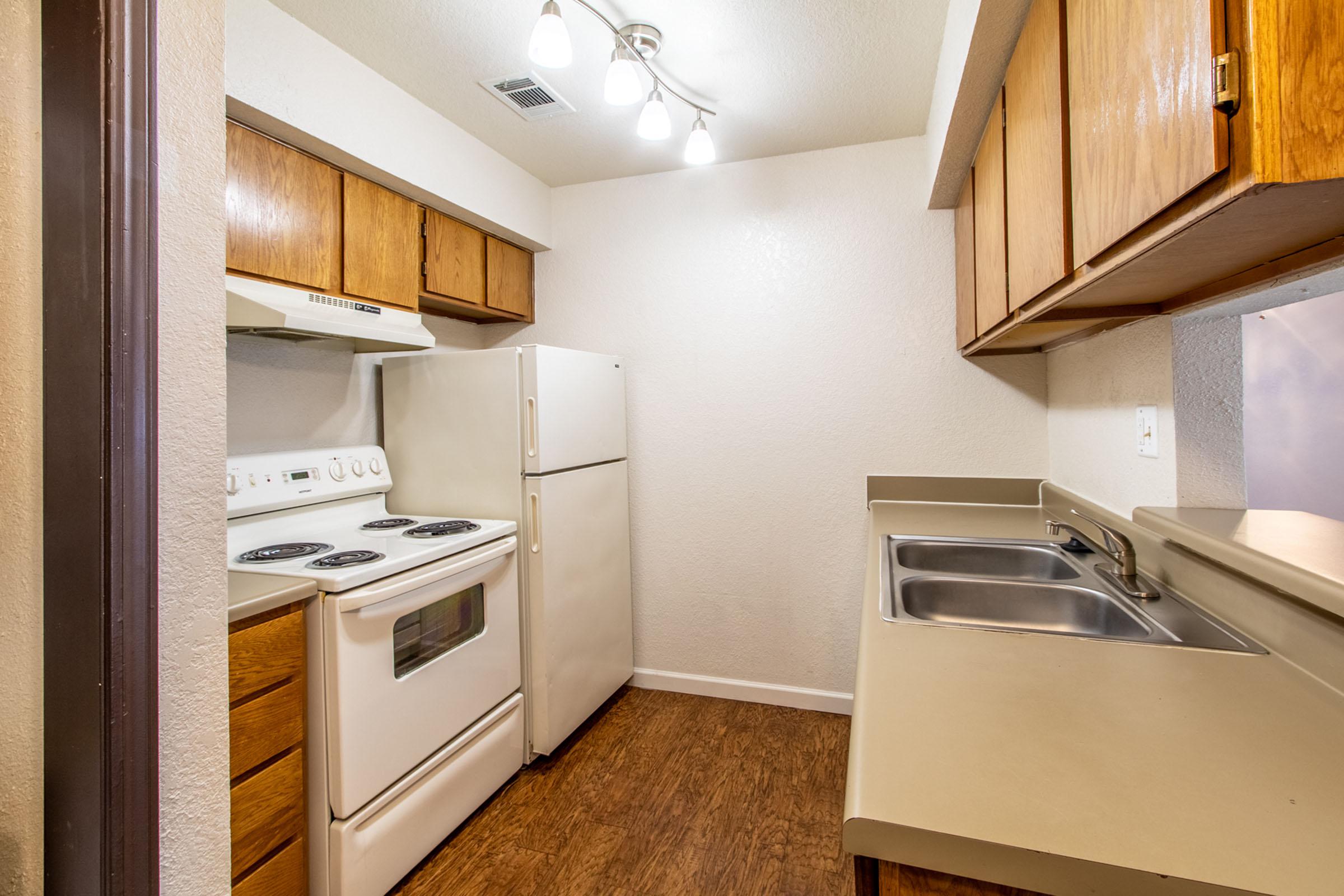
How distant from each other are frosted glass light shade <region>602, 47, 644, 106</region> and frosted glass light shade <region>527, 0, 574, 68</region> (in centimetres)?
20

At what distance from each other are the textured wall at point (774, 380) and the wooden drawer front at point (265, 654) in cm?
163

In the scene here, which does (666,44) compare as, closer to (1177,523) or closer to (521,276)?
(521,276)

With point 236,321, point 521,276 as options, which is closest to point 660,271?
point 521,276

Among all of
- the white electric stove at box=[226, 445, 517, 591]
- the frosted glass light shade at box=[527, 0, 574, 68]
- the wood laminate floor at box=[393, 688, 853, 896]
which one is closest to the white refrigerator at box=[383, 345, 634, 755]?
the white electric stove at box=[226, 445, 517, 591]

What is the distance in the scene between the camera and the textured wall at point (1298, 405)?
5.07 ft

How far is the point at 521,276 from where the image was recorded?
292 cm

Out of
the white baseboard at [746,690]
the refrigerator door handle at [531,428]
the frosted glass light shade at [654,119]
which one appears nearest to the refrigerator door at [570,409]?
the refrigerator door handle at [531,428]

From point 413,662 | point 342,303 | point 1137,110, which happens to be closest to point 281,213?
point 342,303

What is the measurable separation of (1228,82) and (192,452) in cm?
121

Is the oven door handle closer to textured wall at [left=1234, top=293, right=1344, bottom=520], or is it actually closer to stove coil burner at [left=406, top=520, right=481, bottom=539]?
stove coil burner at [left=406, top=520, right=481, bottom=539]

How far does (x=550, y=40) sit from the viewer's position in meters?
1.40

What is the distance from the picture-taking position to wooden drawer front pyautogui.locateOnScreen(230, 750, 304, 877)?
129 cm

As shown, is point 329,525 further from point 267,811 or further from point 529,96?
point 529,96

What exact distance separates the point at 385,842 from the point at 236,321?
4.65ft
